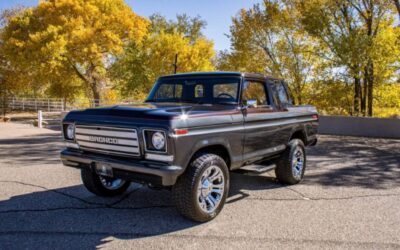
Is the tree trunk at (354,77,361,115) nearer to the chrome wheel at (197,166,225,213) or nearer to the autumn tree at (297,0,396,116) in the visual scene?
the autumn tree at (297,0,396,116)

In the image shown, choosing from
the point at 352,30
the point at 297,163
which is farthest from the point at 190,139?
the point at 352,30

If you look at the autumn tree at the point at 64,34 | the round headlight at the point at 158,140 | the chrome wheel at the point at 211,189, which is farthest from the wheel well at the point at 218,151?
the autumn tree at the point at 64,34

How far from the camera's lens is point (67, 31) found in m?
20.9

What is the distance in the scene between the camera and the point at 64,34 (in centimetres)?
2061

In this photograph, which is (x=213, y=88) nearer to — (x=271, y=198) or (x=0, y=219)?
(x=271, y=198)

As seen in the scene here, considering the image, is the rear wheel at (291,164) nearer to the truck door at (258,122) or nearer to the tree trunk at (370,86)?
the truck door at (258,122)

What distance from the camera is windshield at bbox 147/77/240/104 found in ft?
16.6

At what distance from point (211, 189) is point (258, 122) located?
1.37 meters

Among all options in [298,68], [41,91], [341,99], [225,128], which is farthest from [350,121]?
[41,91]

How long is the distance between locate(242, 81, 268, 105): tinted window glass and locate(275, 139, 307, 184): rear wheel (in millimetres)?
1042

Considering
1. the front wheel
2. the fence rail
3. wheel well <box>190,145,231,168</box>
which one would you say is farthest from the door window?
the fence rail

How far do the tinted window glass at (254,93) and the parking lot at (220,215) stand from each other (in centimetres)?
155

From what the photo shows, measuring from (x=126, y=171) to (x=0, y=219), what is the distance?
6.00 ft

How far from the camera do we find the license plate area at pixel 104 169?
4.09 m
